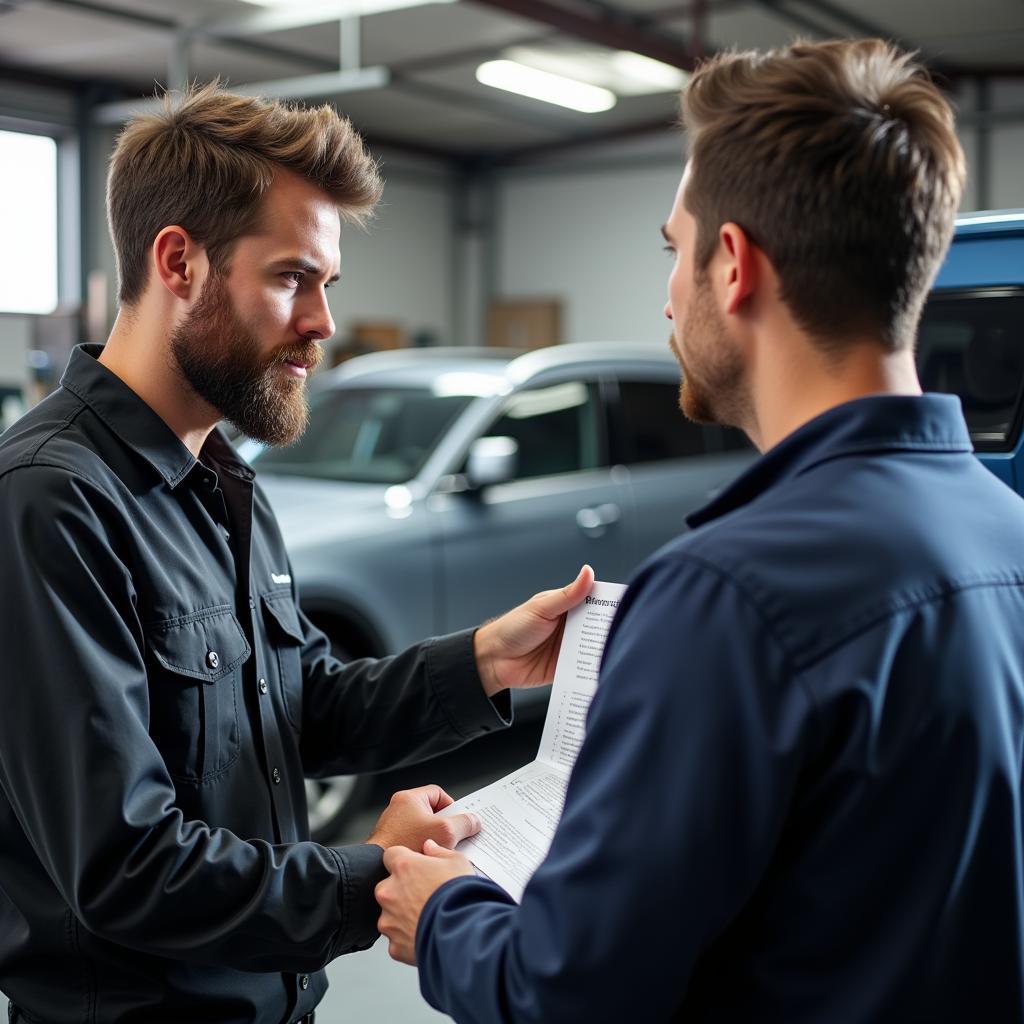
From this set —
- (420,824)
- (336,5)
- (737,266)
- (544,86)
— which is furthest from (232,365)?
(544,86)

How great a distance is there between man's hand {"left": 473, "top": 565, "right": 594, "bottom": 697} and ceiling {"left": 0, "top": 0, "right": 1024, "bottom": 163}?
5978 mm

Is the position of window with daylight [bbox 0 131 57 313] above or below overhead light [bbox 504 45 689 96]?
below

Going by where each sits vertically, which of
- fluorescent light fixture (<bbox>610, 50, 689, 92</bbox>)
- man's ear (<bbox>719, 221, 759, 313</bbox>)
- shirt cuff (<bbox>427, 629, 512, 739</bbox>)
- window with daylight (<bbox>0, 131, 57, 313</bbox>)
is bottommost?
shirt cuff (<bbox>427, 629, 512, 739</bbox>)

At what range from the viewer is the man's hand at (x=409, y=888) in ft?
3.90

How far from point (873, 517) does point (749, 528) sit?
10cm

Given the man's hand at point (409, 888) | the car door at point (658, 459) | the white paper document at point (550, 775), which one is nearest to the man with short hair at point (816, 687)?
the man's hand at point (409, 888)

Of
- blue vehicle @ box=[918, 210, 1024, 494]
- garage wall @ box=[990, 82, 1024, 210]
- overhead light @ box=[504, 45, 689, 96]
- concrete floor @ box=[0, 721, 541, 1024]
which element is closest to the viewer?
blue vehicle @ box=[918, 210, 1024, 494]

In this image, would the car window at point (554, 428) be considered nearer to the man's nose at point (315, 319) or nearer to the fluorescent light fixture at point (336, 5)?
the man's nose at point (315, 319)

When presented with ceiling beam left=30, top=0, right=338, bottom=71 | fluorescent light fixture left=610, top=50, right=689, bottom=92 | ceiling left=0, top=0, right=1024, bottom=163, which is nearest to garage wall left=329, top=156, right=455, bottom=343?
ceiling left=0, top=0, right=1024, bottom=163

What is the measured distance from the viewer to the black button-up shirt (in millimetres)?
1227

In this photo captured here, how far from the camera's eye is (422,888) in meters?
1.19

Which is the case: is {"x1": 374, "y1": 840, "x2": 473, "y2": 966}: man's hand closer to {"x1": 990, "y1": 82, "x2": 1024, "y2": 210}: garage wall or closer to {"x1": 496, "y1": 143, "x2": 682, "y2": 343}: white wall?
{"x1": 990, "y1": 82, "x2": 1024, "y2": 210}: garage wall

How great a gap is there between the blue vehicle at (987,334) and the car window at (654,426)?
286 centimetres

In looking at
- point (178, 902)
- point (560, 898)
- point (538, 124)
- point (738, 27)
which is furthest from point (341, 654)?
point (538, 124)
